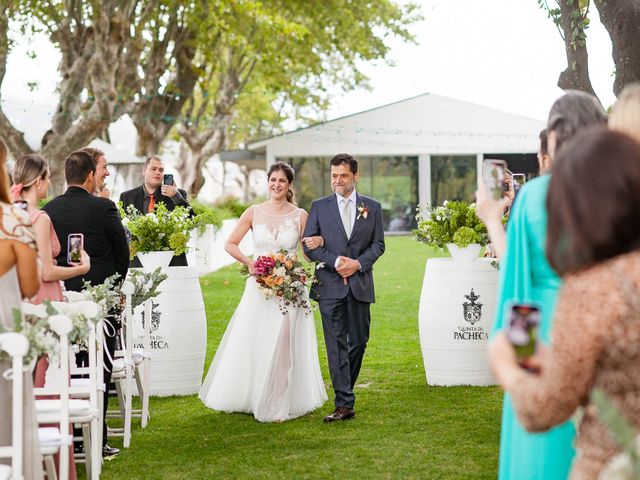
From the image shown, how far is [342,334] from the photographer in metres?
8.65

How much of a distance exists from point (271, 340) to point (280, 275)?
60 cm

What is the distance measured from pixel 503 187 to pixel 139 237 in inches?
236

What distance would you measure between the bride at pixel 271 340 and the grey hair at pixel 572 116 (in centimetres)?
494

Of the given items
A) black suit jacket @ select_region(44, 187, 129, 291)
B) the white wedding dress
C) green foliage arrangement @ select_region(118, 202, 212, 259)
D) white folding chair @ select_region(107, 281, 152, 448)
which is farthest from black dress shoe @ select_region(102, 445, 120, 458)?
green foliage arrangement @ select_region(118, 202, 212, 259)

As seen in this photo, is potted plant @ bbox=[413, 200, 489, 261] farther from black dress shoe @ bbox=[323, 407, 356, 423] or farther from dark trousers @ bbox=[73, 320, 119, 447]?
dark trousers @ bbox=[73, 320, 119, 447]

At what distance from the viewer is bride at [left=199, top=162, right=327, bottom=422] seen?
8891 mm

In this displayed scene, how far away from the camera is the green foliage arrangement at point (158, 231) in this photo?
9492 mm

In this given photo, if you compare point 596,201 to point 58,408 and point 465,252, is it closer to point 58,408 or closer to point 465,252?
point 58,408

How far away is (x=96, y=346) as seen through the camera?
256 inches

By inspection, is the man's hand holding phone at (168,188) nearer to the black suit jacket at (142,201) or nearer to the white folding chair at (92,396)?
the black suit jacket at (142,201)

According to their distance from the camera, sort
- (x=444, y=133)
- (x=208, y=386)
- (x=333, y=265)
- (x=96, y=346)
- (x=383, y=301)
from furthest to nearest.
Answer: (x=444, y=133) < (x=383, y=301) < (x=208, y=386) < (x=333, y=265) < (x=96, y=346)

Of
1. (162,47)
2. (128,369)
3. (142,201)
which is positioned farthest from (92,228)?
(162,47)

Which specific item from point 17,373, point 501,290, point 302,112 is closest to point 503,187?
point 501,290

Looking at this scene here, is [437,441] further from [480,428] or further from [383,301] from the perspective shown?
[383,301]
